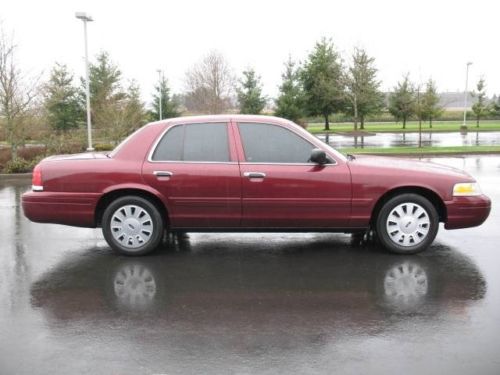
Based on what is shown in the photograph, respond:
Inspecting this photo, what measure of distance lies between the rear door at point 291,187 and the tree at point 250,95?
3500 cm

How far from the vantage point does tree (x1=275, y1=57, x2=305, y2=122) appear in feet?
142

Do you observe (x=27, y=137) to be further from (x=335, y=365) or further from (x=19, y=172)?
(x=335, y=365)

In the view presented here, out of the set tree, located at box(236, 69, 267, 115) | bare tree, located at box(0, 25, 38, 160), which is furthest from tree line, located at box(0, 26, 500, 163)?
bare tree, located at box(0, 25, 38, 160)

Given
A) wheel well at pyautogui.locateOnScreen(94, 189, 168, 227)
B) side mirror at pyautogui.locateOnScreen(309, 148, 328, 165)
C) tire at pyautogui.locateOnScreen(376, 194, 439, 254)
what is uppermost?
side mirror at pyautogui.locateOnScreen(309, 148, 328, 165)

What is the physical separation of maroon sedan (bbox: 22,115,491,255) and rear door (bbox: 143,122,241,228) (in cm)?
1

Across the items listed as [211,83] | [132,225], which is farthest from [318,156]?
[211,83]

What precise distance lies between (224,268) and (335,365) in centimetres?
248

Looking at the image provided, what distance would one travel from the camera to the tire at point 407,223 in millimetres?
6145

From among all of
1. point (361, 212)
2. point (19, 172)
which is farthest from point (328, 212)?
point (19, 172)

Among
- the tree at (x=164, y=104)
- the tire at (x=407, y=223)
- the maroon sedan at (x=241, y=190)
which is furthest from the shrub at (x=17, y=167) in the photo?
the tree at (x=164, y=104)

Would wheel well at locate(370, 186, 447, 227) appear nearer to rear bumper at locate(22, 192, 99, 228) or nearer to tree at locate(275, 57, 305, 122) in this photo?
rear bumper at locate(22, 192, 99, 228)

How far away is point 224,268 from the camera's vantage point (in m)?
5.74

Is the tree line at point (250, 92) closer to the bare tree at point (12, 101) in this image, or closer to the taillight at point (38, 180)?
the bare tree at point (12, 101)

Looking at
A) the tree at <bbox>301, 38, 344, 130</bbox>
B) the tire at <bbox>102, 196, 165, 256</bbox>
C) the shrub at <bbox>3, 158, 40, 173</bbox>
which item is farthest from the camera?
the tree at <bbox>301, 38, 344, 130</bbox>
